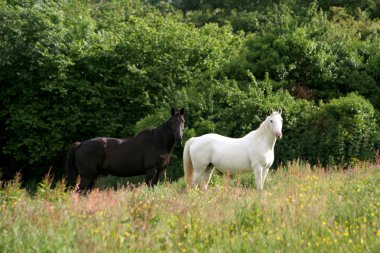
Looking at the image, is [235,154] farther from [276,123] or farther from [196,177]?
[276,123]

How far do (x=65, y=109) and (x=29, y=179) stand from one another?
4205mm

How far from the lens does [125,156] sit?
14.4 m

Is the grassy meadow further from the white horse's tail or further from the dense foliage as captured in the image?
the dense foliage

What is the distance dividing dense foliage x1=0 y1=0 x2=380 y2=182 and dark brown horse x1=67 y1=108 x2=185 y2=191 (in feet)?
13.4

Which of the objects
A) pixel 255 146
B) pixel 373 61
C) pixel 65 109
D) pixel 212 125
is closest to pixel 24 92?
pixel 65 109

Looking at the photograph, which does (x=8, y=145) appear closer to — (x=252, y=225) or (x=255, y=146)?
(x=255, y=146)

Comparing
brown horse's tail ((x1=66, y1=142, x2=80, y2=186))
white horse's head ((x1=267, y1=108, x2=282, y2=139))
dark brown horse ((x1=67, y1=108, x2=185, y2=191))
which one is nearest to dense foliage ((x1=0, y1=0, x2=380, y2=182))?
dark brown horse ((x1=67, y1=108, x2=185, y2=191))

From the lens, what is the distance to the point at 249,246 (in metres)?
6.98

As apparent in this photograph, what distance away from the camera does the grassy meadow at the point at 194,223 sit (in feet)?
22.5

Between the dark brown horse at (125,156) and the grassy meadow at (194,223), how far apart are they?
14.4 ft

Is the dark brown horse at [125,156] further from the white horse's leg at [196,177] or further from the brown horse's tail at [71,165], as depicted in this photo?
the white horse's leg at [196,177]

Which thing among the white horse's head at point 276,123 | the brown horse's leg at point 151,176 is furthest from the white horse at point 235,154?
the brown horse's leg at point 151,176

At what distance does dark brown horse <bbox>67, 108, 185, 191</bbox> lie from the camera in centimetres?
1389

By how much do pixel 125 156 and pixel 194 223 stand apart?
22.6 ft
